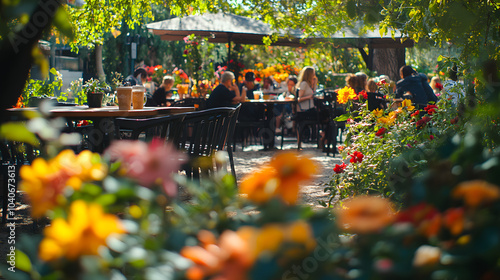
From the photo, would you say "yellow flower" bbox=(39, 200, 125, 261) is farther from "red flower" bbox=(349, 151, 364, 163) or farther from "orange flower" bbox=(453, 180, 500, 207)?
"red flower" bbox=(349, 151, 364, 163)

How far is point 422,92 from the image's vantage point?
8.13 meters

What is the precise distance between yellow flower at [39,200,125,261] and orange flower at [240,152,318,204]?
0.22 meters

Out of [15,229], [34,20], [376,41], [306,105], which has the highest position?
[376,41]

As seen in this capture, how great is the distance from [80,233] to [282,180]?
0.31 m

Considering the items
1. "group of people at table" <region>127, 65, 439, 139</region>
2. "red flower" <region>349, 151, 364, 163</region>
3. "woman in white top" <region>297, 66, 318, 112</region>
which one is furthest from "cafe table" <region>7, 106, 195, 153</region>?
"woman in white top" <region>297, 66, 318, 112</region>

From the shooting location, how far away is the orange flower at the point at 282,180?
80 centimetres

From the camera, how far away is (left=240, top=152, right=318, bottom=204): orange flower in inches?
31.5

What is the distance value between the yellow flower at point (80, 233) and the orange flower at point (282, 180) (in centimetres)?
22

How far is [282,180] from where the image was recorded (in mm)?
812

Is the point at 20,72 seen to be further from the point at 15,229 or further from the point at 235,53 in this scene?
the point at 235,53

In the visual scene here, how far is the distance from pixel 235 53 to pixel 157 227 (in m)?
10.8

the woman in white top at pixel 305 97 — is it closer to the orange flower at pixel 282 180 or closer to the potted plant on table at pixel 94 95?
the potted plant on table at pixel 94 95

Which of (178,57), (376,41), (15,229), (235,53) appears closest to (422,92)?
(376,41)

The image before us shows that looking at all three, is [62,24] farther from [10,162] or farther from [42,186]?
[10,162]
